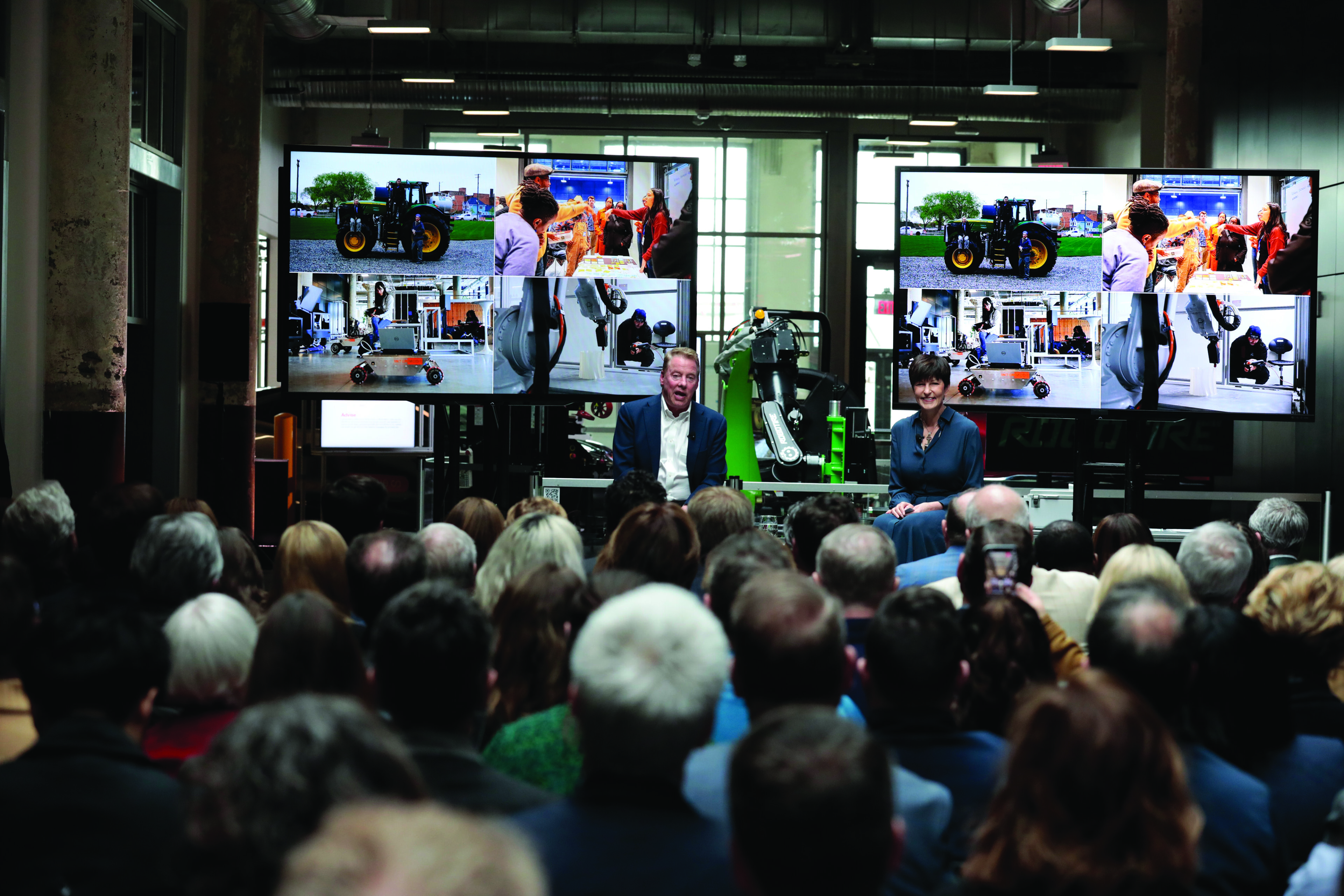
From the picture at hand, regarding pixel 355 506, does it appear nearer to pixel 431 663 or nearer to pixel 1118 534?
pixel 431 663

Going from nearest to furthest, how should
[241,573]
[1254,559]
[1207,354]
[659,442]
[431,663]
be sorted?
[431,663]
[241,573]
[1254,559]
[659,442]
[1207,354]

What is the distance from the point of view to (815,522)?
442 centimetres

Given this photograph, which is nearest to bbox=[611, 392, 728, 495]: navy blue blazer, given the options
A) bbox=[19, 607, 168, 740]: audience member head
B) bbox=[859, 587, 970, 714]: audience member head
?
bbox=[859, 587, 970, 714]: audience member head

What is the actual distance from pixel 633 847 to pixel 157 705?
154cm

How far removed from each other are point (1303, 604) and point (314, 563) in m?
2.64

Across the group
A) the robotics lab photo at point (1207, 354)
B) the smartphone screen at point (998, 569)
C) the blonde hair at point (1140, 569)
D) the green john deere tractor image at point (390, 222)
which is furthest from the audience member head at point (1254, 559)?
the green john deere tractor image at point (390, 222)

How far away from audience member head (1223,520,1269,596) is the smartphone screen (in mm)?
1123

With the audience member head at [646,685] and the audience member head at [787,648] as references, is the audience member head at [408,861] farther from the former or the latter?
the audience member head at [787,648]

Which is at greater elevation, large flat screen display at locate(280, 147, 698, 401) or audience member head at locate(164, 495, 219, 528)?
large flat screen display at locate(280, 147, 698, 401)

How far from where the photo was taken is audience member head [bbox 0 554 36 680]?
2.76 metres

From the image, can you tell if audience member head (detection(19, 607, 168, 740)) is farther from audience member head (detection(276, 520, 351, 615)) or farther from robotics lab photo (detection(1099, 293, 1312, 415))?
robotics lab photo (detection(1099, 293, 1312, 415))

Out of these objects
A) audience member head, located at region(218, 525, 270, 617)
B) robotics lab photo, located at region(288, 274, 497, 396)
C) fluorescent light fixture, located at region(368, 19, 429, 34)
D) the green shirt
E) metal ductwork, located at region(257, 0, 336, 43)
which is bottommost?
the green shirt

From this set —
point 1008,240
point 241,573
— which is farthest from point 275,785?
point 1008,240

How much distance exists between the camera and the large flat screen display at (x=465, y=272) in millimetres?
8383
